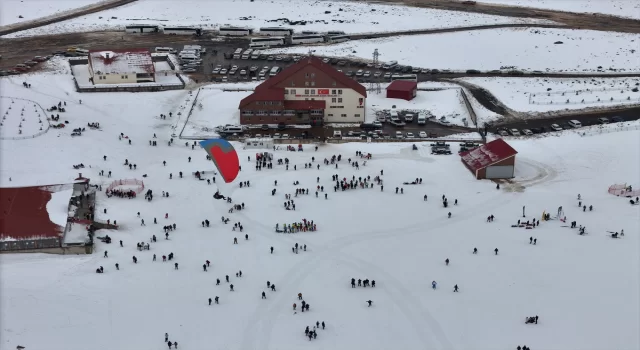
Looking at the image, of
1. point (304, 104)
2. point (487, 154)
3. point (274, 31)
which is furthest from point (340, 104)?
point (274, 31)

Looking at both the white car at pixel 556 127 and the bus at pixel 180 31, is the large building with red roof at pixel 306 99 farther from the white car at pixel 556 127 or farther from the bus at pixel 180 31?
the bus at pixel 180 31

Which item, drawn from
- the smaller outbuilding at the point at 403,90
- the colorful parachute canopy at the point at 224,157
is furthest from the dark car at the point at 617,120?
the colorful parachute canopy at the point at 224,157

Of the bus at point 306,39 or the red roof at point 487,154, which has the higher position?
the bus at point 306,39

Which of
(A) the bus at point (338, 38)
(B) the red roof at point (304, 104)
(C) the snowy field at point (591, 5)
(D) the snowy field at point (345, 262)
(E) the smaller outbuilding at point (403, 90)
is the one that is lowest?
(D) the snowy field at point (345, 262)

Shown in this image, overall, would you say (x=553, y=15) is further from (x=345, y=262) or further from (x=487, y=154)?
(x=345, y=262)

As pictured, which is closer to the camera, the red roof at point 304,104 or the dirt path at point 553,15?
the red roof at point 304,104

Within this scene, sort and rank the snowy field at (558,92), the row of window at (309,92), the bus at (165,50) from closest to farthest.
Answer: the row of window at (309,92)
the snowy field at (558,92)
the bus at (165,50)

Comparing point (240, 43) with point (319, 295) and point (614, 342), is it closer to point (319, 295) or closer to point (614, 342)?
point (319, 295)
